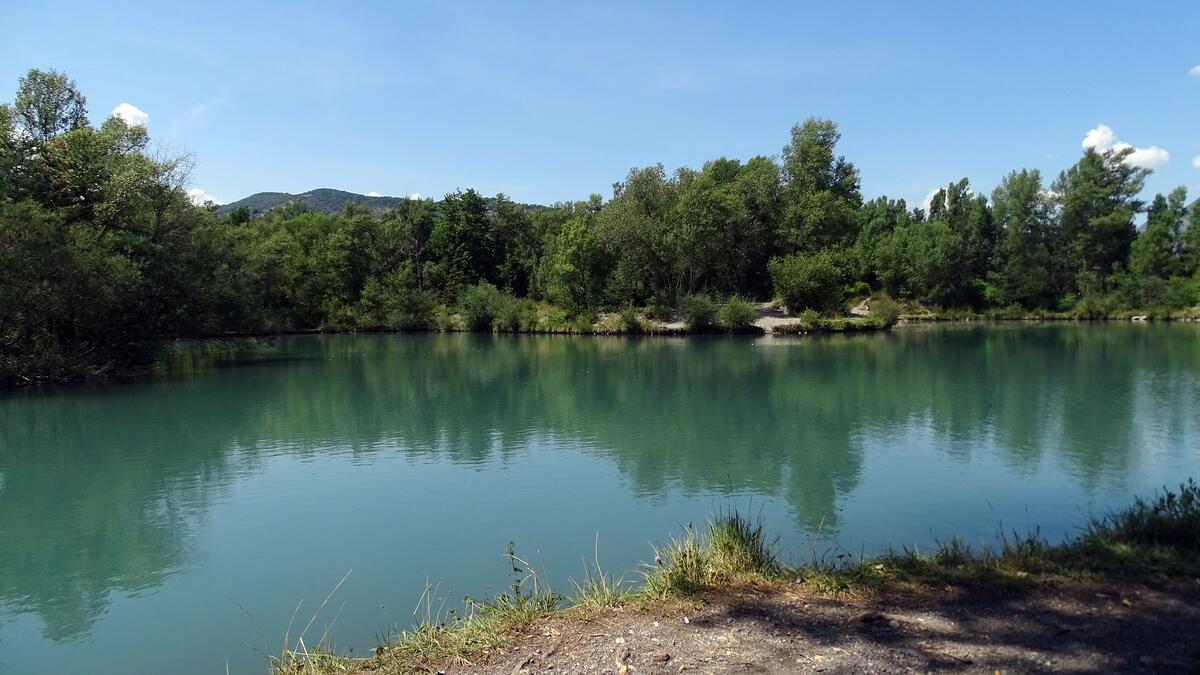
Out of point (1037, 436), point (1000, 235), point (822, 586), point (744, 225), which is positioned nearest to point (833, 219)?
point (744, 225)

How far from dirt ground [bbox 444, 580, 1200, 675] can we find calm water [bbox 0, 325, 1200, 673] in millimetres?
2787

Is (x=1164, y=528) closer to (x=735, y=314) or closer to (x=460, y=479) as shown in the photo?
(x=460, y=479)

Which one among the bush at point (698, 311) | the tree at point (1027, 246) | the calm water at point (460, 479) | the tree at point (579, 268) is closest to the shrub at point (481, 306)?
the tree at point (579, 268)

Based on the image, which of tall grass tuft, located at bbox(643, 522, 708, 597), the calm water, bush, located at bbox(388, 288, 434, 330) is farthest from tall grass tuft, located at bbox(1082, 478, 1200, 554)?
bush, located at bbox(388, 288, 434, 330)

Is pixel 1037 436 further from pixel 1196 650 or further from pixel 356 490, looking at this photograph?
pixel 356 490

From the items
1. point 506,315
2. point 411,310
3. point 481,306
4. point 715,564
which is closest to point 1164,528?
point 715,564

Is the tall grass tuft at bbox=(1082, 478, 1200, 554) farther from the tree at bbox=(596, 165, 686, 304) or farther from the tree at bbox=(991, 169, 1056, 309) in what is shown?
the tree at bbox=(991, 169, 1056, 309)

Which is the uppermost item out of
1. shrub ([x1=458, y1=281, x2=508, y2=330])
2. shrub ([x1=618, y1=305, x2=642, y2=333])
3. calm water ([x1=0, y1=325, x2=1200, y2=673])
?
shrub ([x1=458, y1=281, x2=508, y2=330])

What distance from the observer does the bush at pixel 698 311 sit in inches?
2067

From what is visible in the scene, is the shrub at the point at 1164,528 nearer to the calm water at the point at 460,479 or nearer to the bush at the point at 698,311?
the calm water at the point at 460,479

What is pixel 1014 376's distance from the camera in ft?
85.5

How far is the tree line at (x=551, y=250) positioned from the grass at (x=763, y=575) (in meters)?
25.8

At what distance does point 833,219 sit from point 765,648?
55927 millimetres

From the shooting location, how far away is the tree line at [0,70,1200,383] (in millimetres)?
27906
